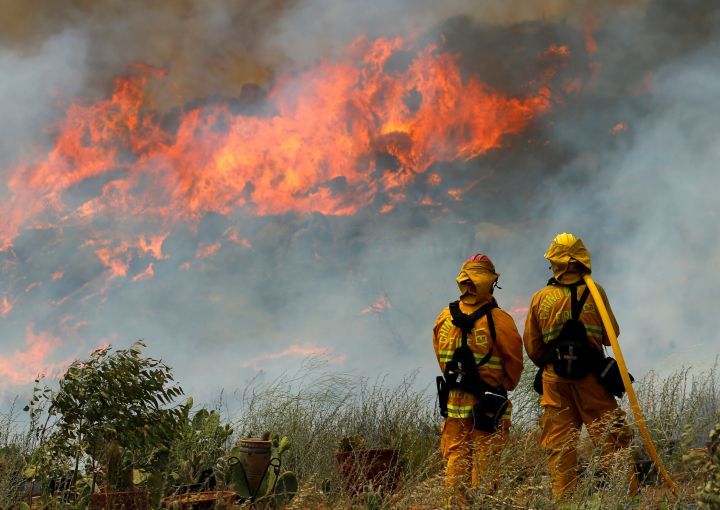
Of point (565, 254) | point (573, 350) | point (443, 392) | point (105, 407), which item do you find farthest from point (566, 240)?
point (105, 407)

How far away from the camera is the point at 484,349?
7195 mm

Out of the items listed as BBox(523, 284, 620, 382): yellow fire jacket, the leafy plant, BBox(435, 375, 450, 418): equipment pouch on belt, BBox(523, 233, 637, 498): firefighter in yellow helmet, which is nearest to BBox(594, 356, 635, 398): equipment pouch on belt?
BBox(523, 233, 637, 498): firefighter in yellow helmet

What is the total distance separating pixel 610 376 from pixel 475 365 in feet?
4.16

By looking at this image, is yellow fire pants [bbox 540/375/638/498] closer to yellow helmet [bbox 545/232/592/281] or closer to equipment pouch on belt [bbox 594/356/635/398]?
equipment pouch on belt [bbox 594/356/635/398]

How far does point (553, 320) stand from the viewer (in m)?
7.46

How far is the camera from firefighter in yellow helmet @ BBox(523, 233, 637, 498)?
23.8ft

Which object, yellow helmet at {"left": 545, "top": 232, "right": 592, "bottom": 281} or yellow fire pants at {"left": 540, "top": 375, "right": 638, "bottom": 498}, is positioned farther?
yellow helmet at {"left": 545, "top": 232, "right": 592, "bottom": 281}

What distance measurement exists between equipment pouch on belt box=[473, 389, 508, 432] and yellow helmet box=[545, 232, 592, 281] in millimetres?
1418

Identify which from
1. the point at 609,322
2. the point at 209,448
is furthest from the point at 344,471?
the point at 609,322

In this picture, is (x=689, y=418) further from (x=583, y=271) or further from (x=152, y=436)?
(x=152, y=436)

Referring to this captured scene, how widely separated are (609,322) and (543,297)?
0.66m

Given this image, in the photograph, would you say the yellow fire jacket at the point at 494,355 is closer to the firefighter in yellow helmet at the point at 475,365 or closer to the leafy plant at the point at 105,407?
the firefighter in yellow helmet at the point at 475,365

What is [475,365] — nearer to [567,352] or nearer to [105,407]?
[567,352]

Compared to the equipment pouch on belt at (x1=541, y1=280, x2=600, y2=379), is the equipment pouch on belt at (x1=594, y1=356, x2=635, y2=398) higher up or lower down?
lower down
